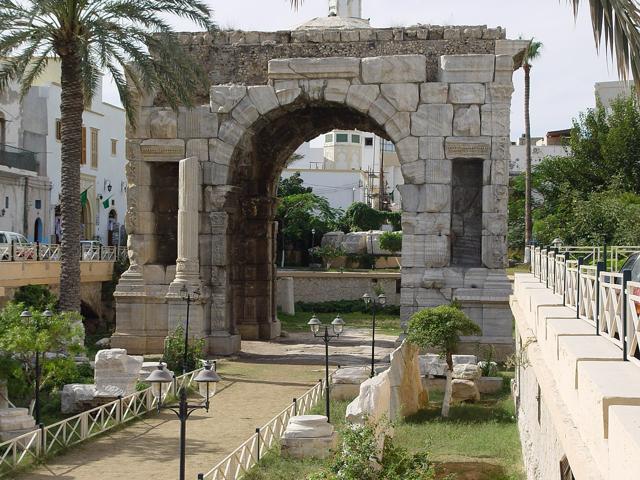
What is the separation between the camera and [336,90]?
2517 centimetres

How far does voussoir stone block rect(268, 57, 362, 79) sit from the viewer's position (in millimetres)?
24938

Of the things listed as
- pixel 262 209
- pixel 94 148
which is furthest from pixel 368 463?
pixel 94 148

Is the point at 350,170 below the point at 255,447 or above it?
above

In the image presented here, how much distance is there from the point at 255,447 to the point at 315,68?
12363 millimetres

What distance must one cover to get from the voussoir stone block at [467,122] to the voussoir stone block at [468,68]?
65cm

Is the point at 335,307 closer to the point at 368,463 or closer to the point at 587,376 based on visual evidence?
the point at 368,463

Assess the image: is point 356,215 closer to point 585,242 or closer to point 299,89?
point 585,242

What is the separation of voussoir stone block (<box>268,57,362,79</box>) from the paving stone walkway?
6.67 meters

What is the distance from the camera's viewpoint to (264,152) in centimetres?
2894

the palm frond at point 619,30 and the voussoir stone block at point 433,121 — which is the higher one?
the voussoir stone block at point 433,121

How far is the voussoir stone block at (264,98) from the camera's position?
25.5 metres

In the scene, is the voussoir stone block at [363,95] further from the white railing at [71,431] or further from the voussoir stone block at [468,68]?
the white railing at [71,431]

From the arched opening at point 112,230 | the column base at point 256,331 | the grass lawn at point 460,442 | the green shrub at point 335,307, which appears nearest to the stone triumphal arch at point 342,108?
the column base at point 256,331

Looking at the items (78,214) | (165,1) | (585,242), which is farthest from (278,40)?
(585,242)
